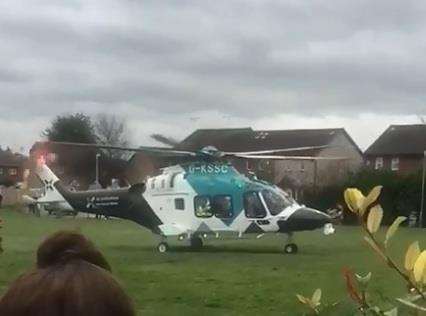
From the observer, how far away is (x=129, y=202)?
2402 centimetres

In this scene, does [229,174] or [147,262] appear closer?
[147,262]

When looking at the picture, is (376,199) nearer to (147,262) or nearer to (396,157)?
(147,262)

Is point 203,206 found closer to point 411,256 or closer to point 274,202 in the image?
point 274,202

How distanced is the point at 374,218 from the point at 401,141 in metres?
70.7

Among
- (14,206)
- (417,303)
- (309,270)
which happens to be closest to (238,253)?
(309,270)

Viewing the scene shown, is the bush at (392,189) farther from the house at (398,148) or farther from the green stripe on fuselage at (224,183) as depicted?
the house at (398,148)

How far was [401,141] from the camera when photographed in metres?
70.8

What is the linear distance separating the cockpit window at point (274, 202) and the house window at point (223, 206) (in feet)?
2.93

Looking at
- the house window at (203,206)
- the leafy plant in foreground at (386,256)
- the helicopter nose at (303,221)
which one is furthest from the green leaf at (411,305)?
the house window at (203,206)

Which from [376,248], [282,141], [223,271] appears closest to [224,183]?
[223,271]

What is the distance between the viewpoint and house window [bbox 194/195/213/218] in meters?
23.0

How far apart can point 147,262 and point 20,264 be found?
3.10m

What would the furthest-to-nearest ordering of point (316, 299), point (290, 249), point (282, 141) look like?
point (282, 141)
point (290, 249)
point (316, 299)

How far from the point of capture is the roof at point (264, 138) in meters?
75.2
